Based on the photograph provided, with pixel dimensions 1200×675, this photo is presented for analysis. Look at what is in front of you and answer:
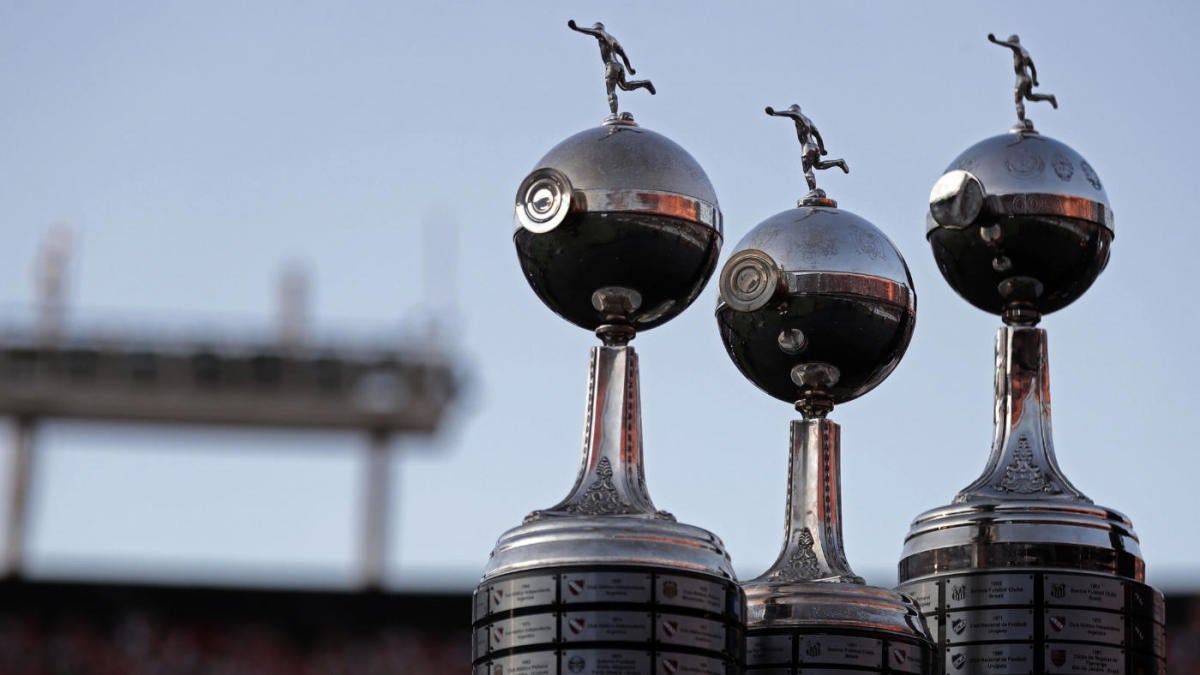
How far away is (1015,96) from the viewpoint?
9703 mm

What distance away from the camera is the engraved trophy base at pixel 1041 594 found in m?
8.75

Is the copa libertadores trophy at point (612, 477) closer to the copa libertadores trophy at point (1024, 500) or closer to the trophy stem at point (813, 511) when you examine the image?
the trophy stem at point (813, 511)

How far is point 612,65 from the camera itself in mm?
8867

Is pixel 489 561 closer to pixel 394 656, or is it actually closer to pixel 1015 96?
pixel 1015 96

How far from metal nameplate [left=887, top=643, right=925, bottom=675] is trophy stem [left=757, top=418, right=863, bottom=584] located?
0.32 m

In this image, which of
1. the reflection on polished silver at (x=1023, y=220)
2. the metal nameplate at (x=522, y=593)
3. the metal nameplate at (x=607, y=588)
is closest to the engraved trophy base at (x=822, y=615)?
the metal nameplate at (x=607, y=588)

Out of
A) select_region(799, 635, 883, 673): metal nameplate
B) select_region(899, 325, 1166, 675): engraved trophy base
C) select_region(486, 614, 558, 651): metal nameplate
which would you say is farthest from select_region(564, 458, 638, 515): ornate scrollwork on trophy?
select_region(899, 325, 1166, 675): engraved trophy base

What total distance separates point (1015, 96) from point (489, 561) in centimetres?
291

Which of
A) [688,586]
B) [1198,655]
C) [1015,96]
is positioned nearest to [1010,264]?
[1015,96]

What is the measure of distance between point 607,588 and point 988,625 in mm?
1676

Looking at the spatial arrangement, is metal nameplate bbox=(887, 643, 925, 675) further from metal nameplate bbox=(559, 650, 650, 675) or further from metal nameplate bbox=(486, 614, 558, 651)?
metal nameplate bbox=(486, 614, 558, 651)

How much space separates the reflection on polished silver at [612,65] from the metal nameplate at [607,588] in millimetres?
1741

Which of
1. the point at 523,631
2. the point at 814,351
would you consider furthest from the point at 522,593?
the point at 814,351

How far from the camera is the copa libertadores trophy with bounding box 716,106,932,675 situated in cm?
855
